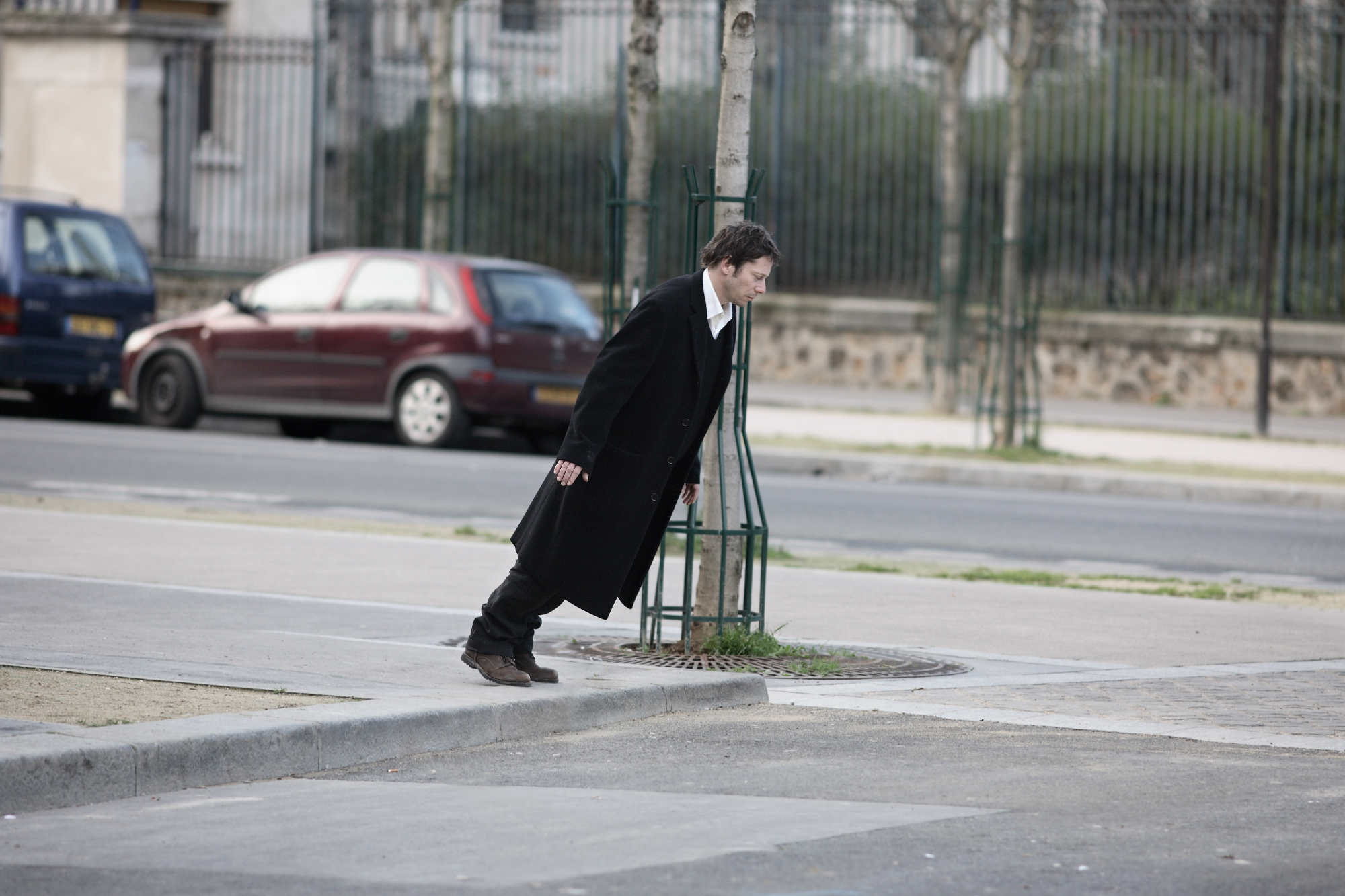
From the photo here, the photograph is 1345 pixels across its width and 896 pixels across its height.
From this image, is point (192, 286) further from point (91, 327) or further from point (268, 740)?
point (268, 740)

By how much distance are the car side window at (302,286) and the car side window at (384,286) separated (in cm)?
21

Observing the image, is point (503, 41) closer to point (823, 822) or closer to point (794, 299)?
point (794, 299)

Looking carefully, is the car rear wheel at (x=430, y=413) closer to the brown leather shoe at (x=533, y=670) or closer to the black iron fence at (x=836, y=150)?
the black iron fence at (x=836, y=150)

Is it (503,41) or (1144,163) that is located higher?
(503,41)

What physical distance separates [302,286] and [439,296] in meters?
1.48

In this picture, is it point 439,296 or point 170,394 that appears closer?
point 439,296

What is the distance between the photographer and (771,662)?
766 centimetres

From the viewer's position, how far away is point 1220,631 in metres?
9.01

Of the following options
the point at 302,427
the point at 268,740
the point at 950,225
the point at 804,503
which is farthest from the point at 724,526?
the point at 950,225

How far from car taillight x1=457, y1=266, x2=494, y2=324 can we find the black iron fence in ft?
15.8

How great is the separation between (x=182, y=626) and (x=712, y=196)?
Result: 2.59m

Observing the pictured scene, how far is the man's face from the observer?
673 cm

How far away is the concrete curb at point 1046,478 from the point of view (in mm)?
15453

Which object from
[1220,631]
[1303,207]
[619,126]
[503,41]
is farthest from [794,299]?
[1220,631]
